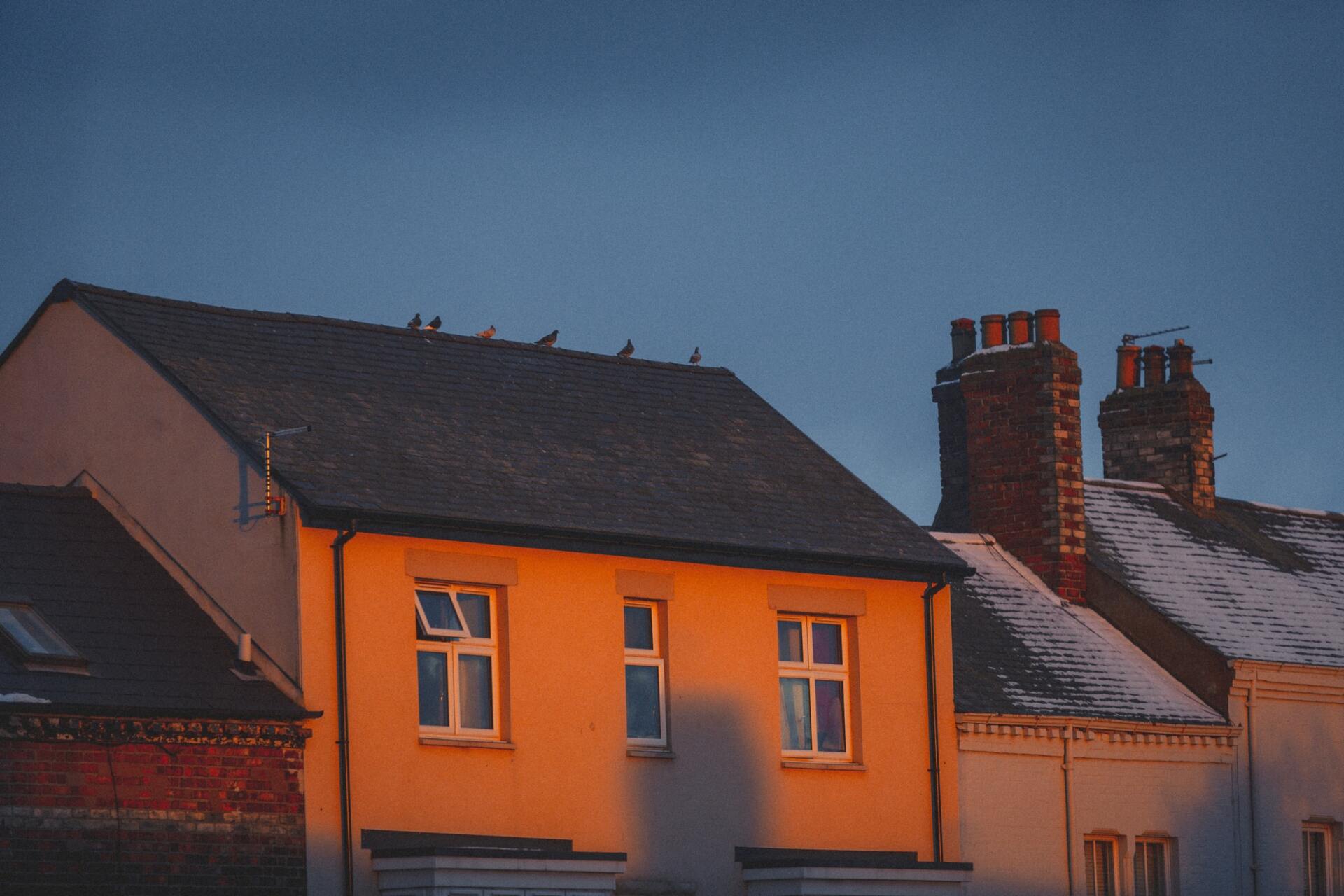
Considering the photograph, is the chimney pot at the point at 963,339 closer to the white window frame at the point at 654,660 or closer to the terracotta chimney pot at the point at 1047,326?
the terracotta chimney pot at the point at 1047,326

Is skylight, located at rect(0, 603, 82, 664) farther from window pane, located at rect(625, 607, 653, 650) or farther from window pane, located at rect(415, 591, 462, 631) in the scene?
window pane, located at rect(625, 607, 653, 650)

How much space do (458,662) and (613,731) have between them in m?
1.78

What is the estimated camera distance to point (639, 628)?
81.6 ft

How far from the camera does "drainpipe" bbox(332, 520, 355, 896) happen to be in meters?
21.8

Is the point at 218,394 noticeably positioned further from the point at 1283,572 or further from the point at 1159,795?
the point at 1283,572

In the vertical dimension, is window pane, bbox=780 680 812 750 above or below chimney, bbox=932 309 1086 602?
below

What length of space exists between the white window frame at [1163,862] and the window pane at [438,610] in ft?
31.6

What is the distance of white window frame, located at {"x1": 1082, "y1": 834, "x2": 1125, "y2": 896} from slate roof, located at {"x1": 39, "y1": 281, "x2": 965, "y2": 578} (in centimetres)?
427

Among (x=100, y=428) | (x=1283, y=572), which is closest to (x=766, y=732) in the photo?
(x=100, y=428)

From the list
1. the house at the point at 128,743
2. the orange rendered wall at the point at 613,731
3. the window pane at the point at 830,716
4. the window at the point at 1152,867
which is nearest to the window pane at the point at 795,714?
the window pane at the point at 830,716

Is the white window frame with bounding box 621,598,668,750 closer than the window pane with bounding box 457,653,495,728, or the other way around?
the window pane with bounding box 457,653,495,728

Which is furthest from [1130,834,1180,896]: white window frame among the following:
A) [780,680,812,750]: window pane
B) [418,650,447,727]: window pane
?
[418,650,447,727]: window pane

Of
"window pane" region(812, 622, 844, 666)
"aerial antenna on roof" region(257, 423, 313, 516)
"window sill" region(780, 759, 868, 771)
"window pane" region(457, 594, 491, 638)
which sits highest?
"aerial antenna on roof" region(257, 423, 313, 516)

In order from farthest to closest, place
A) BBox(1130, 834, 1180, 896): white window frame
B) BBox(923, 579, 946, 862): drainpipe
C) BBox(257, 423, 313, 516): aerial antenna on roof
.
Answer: BBox(1130, 834, 1180, 896): white window frame, BBox(923, 579, 946, 862): drainpipe, BBox(257, 423, 313, 516): aerial antenna on roof
